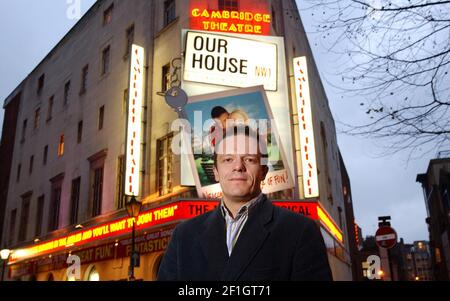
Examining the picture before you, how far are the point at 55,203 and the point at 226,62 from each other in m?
14.2

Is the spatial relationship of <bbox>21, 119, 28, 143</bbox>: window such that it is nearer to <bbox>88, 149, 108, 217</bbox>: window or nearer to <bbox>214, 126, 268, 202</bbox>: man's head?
<bbox>88, 149, 108, 217</bbox>: window

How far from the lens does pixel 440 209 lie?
169 feet

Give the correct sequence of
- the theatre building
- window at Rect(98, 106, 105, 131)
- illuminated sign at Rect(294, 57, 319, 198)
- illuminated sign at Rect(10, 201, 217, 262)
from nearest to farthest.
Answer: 1. illuminated sign at Rect(10, 201, 217, 262)
2. the theatre building
3. illuminated sign at Rect(294, 57, 319, 198)
4. window at Rect(98, 106, 105, 131)

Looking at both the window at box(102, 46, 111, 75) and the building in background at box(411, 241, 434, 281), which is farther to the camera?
the building in background at box(411, 241, 434, 281)

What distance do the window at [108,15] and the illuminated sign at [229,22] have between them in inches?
340

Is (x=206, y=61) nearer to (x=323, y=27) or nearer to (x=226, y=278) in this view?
(x=323, y=27)

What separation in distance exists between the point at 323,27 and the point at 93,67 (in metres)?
19.8

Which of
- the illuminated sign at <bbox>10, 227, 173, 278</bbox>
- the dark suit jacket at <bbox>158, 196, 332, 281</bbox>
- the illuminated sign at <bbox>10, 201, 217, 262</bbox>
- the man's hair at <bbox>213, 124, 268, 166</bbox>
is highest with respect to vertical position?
the illuminated sign at <bbox>10, 201, 217, 262</bbox>

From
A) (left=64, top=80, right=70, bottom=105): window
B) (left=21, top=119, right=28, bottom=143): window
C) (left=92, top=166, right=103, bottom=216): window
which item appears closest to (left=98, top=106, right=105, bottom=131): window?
(left=92, top=166, right=103, bottom=216): window

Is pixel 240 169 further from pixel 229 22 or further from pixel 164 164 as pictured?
pixel 229 22

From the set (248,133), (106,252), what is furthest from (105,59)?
(248,133)

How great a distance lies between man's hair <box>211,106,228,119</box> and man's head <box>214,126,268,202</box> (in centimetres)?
1197

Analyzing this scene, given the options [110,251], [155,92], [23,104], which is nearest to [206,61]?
[155,92]

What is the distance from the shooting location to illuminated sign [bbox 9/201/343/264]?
13.0 m
